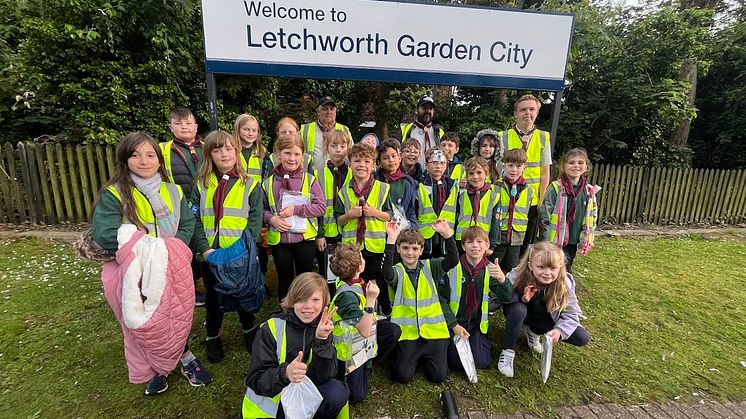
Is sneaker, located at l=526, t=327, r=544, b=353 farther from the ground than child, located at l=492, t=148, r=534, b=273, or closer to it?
closer to it

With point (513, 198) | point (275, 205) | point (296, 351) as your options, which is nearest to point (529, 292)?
point (513, 198)

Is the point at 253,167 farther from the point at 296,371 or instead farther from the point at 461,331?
the point at 461,331

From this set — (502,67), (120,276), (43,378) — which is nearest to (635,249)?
(502,67)

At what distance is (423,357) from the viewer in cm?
314

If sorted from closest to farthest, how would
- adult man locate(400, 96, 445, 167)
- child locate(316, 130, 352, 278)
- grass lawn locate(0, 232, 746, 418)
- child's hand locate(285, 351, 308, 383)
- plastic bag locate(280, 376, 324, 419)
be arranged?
child's hand locate(285, 351, 308, 383) → plastic bag locate(280, 376, 324, 419) → grass lawn locate(0, 232, 746, 418) → child locate(316, 130, 352, 278) → adult man locate(400, 96, 445, 167)

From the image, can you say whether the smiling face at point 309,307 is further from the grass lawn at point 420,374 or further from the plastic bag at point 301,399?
the grass lawn at point 420,374

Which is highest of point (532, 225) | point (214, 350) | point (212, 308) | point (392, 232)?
point (392, 232)

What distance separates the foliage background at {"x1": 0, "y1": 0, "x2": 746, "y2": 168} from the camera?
6570 mm

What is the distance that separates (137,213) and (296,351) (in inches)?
57.4

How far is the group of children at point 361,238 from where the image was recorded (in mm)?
2406

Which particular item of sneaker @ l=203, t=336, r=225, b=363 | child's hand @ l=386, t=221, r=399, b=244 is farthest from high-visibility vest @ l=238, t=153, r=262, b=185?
sneaker @ l=203, t=336, r=225, b=363

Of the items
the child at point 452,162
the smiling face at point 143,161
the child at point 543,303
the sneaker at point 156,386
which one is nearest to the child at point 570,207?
the child at point 543,303

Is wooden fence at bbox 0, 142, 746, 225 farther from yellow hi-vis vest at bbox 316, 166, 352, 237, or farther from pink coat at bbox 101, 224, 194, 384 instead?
pink coat at bbox 101, 224, 194, 384

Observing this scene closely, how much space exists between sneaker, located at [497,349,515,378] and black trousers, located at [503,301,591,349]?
0.06 m
